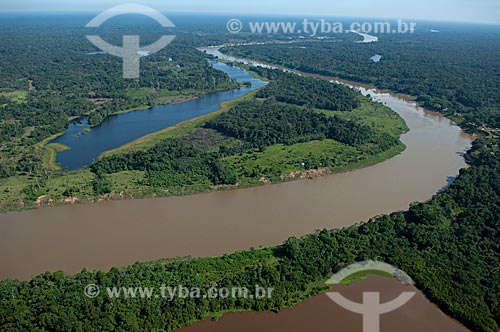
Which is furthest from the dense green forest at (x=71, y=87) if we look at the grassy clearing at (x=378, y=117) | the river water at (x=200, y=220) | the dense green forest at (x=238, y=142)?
the grassy clearing at (x=378, y=117)

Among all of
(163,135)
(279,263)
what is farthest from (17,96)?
(279,263)

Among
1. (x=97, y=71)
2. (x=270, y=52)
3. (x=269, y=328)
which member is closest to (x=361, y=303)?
(x=269, y=328)

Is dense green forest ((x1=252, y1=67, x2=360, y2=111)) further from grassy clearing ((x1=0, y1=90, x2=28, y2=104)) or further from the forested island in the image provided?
grassy clearing ((x1=0, y1=90, x2=28, y2=104))

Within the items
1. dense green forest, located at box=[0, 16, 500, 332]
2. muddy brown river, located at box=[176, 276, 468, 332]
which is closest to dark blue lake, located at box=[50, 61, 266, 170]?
dense green forest, located at box=[0, 16, 500, 332]

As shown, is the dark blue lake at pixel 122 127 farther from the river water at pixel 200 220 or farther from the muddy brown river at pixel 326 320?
the muddy brown river at pixel 326 320

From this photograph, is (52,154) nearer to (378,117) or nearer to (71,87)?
(71,87)

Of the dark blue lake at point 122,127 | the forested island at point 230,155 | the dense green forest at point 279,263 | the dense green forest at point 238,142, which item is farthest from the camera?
the dark blue lake at point 122,127
